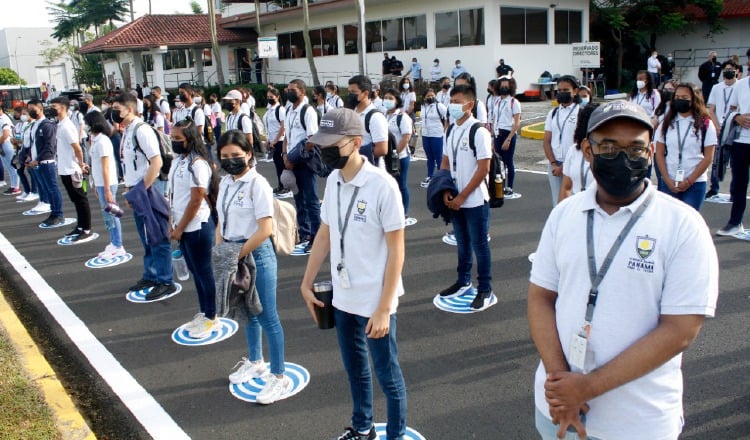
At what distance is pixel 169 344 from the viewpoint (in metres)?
5.46

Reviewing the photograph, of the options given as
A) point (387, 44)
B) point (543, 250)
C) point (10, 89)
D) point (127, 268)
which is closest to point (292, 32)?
point (387, 44)

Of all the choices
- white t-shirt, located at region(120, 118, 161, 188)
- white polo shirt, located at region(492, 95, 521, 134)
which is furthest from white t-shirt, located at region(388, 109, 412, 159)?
white t-shirt, located at region(120, 118, 161, 188)

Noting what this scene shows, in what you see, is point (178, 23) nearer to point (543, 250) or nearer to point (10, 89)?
point (10, 89)

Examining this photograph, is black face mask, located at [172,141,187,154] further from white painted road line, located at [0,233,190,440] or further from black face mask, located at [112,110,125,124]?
white painted road line, located at [0,233,190,440]

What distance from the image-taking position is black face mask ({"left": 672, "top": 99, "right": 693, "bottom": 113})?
19.8ft

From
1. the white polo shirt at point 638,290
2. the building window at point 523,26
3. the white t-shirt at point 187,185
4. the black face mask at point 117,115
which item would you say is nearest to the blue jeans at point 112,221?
the black face mask at point 117,115

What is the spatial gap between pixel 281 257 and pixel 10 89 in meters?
44.7

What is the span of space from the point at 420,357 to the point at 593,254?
3005 mm

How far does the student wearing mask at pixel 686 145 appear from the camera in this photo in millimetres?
6051

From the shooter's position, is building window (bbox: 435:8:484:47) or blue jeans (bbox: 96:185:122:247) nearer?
blue jeans (bbox: 96:185:122:247)

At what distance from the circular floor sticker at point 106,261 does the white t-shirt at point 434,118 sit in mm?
5184

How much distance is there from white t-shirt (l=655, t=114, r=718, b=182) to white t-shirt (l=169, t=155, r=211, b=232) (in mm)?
4558

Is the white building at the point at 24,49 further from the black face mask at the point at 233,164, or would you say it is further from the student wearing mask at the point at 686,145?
the student wearing mask at the point at 686,145

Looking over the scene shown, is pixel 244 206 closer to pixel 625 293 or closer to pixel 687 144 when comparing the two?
pixel 625 293
